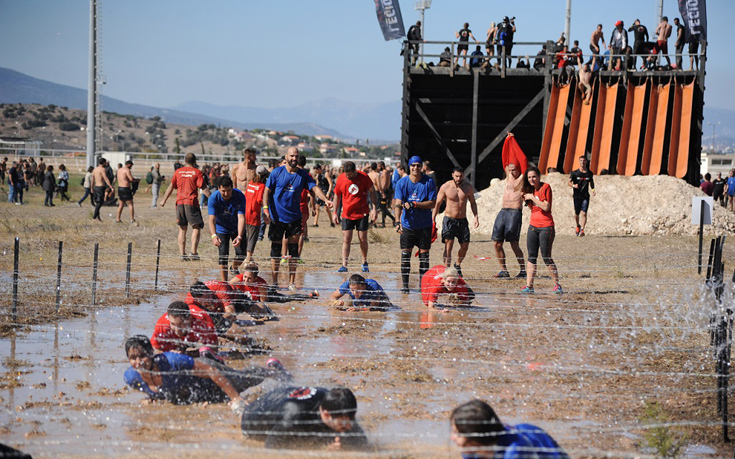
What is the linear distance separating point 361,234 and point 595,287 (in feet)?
11.1

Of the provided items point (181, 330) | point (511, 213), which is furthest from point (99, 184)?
point (181, 330)

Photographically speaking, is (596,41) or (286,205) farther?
(596,41)

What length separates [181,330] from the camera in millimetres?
6871

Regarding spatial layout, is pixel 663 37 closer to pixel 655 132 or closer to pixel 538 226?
pixel 655 132

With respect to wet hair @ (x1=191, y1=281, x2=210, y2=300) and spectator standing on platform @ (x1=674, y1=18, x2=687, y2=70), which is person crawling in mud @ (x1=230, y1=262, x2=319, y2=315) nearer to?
wet hair @ (x1=191, y1=281, x2=210, y2=300)

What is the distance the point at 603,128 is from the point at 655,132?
1.30 meters

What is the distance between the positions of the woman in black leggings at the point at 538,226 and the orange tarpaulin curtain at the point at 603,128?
37.2 ft

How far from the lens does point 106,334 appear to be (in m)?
7.95

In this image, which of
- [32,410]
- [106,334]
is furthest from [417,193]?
[32,410]

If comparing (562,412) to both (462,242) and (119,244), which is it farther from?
(119,244)

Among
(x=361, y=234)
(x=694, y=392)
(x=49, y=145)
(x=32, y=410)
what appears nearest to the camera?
(x=32, y=410)

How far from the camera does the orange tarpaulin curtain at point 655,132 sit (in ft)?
68.9

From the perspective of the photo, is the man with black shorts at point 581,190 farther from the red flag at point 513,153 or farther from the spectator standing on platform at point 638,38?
the spectator standing on platform at point 638,38

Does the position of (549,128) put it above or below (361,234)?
above
